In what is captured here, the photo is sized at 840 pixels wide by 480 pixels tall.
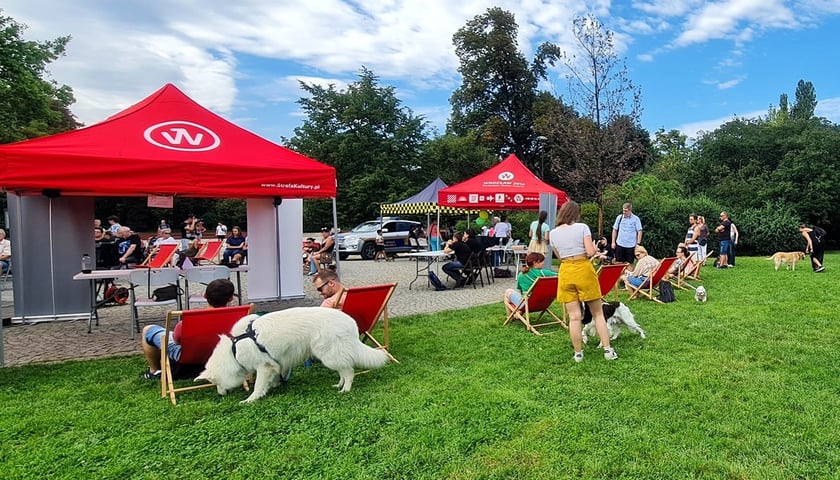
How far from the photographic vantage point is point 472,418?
3445 mm

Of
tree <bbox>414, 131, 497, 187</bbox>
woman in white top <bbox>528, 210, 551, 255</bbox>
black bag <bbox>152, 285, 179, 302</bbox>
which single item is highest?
tree <bbox>414, 131, 497, 187</bbox>

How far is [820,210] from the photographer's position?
78.6 feet

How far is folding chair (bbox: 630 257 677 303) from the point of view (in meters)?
8.13

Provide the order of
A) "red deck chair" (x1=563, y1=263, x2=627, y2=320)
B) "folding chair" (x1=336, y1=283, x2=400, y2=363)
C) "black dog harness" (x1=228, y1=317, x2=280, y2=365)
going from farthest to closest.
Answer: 1. "red deck chair" (x1=563, y1=263, x2=627, y2=320)
2. "folding chair" (x1=336, y1=283, x2=400, y2=363)
3. "black dog harness" (x1=228, y1=317, x2=280, y2=365)

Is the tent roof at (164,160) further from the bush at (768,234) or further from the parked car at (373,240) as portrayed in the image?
the bush at (768,234)

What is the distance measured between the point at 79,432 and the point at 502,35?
1459 inches

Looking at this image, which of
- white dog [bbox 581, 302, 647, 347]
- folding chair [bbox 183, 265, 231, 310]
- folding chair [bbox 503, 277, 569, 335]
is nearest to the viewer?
white dog [bbox 581, 302, 647, 347]

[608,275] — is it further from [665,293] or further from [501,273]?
[501,273]

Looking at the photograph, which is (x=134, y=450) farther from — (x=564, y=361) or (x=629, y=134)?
(x=629, y=134)

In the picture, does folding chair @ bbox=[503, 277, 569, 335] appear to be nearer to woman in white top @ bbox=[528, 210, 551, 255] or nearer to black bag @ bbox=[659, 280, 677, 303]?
black bag @ bbox=[659, 280, 677, 303]

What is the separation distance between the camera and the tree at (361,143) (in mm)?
33219

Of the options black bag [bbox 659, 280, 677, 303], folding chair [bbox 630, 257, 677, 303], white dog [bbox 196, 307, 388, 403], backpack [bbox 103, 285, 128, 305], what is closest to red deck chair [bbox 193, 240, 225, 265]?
backpack [bbox 103, 285, 128, 305]

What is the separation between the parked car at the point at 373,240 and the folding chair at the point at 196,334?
14526 mm

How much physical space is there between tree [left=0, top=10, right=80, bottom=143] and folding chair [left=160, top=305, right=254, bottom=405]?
2032cm
